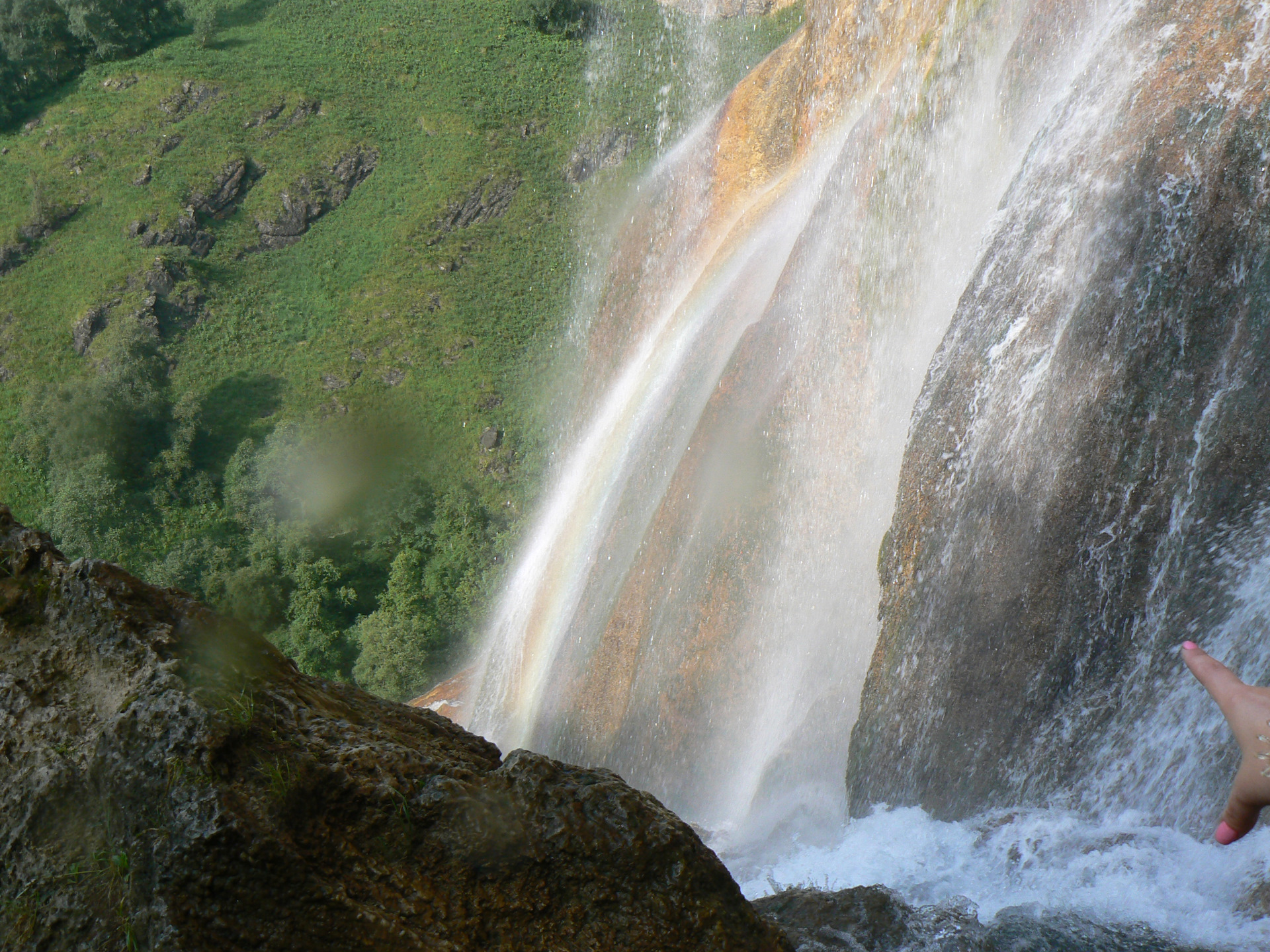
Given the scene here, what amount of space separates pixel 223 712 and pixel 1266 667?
4339 mm

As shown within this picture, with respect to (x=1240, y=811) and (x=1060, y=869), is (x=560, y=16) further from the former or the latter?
(x=1240, y=811)

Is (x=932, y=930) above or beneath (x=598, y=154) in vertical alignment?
above

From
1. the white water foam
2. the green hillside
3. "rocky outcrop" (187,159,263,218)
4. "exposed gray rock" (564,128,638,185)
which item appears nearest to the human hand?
the white water foam

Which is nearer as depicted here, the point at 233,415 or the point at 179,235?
the point at 233,415

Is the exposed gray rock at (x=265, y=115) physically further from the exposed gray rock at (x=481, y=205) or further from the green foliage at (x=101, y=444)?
the green foliage at (x=101, y=444)

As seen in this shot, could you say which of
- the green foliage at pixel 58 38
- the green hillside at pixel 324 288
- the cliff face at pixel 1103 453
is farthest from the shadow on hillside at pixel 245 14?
the cliff face at pixel 1103 453

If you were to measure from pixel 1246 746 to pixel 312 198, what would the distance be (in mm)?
34817

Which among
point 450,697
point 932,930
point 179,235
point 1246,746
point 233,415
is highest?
point 179,235

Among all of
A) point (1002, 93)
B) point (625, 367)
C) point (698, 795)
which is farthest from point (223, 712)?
point (625, 367)

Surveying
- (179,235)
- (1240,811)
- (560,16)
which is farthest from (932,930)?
(560,16)

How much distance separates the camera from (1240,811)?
2.16 meters

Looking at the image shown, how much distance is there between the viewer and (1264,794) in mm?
2100

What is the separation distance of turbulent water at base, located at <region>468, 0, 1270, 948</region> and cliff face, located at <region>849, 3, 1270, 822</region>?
38mm

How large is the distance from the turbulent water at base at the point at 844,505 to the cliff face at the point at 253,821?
6.38 ft
